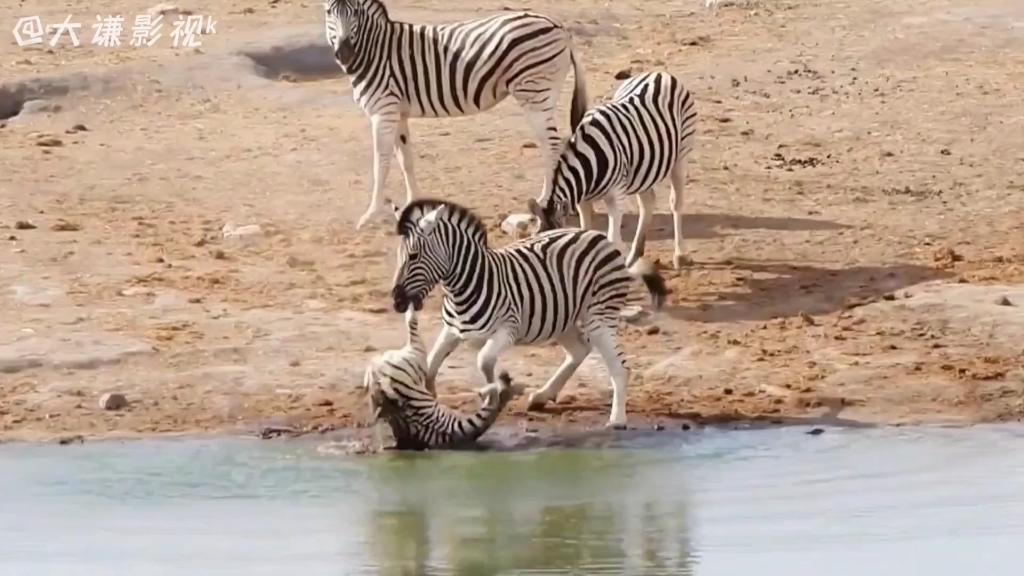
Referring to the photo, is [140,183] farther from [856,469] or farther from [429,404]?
[856,469]

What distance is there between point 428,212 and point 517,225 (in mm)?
3118

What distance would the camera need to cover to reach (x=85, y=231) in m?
12.2

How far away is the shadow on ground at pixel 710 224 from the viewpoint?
12.5 m

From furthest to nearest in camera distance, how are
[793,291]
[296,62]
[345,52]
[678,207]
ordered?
[296,62]
[345,52]
[678,207]
[793,291]

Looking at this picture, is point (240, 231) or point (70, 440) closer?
point (70, 440)

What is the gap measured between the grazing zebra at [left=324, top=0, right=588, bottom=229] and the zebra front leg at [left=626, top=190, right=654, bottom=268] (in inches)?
34.8

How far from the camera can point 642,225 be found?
1174cm

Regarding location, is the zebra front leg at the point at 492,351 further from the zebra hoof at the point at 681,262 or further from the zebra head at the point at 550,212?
the zebra hoof at the point at 681,262

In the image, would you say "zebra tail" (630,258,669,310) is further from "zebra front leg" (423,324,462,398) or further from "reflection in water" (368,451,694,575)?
"reflection in water" (368,451,694,575)

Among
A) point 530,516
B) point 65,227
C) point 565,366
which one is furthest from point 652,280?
point 65,227

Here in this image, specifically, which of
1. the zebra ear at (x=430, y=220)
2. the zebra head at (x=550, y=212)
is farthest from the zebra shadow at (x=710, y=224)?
the zebra ear at (x=430, y=220)

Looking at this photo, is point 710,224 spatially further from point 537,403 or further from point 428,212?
point 428,212

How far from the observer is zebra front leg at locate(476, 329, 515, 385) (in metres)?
9.12

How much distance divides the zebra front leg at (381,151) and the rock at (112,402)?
10.3ft
